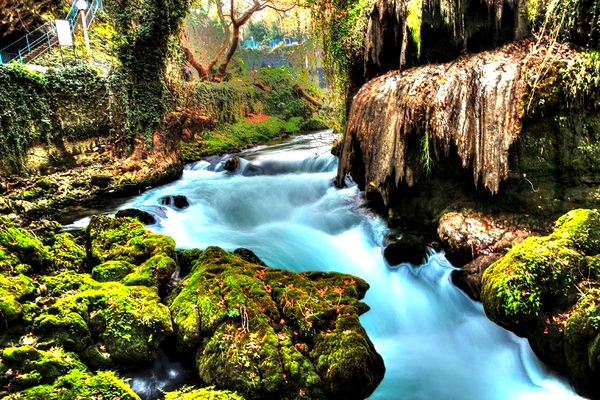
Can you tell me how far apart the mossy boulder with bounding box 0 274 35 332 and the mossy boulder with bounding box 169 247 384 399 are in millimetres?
1320

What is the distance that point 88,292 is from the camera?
3.73 m

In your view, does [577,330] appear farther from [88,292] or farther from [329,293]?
[88,292]

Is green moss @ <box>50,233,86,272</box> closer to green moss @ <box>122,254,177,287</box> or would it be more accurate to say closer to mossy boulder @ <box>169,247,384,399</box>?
green moss @ <box>122,254,177,287</box>

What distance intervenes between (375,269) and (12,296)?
195 inches

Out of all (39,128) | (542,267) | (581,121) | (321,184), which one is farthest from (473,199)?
(39,128)

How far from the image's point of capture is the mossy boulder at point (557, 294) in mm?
3549

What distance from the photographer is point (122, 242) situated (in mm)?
5039

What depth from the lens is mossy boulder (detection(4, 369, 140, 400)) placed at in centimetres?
269

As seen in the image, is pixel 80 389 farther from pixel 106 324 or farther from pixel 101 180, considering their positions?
pixel 101 180

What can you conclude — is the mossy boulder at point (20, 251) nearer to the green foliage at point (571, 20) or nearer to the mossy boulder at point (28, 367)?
the mossy boulder at point (28, 367)

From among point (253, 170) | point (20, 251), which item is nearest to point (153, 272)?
point (20, 251)

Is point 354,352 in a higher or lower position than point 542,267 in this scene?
lower

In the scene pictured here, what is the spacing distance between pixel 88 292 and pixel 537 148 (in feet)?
18.8

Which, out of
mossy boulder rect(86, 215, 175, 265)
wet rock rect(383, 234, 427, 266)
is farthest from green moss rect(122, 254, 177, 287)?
wet rock rect(383, 234, 427, 266)
